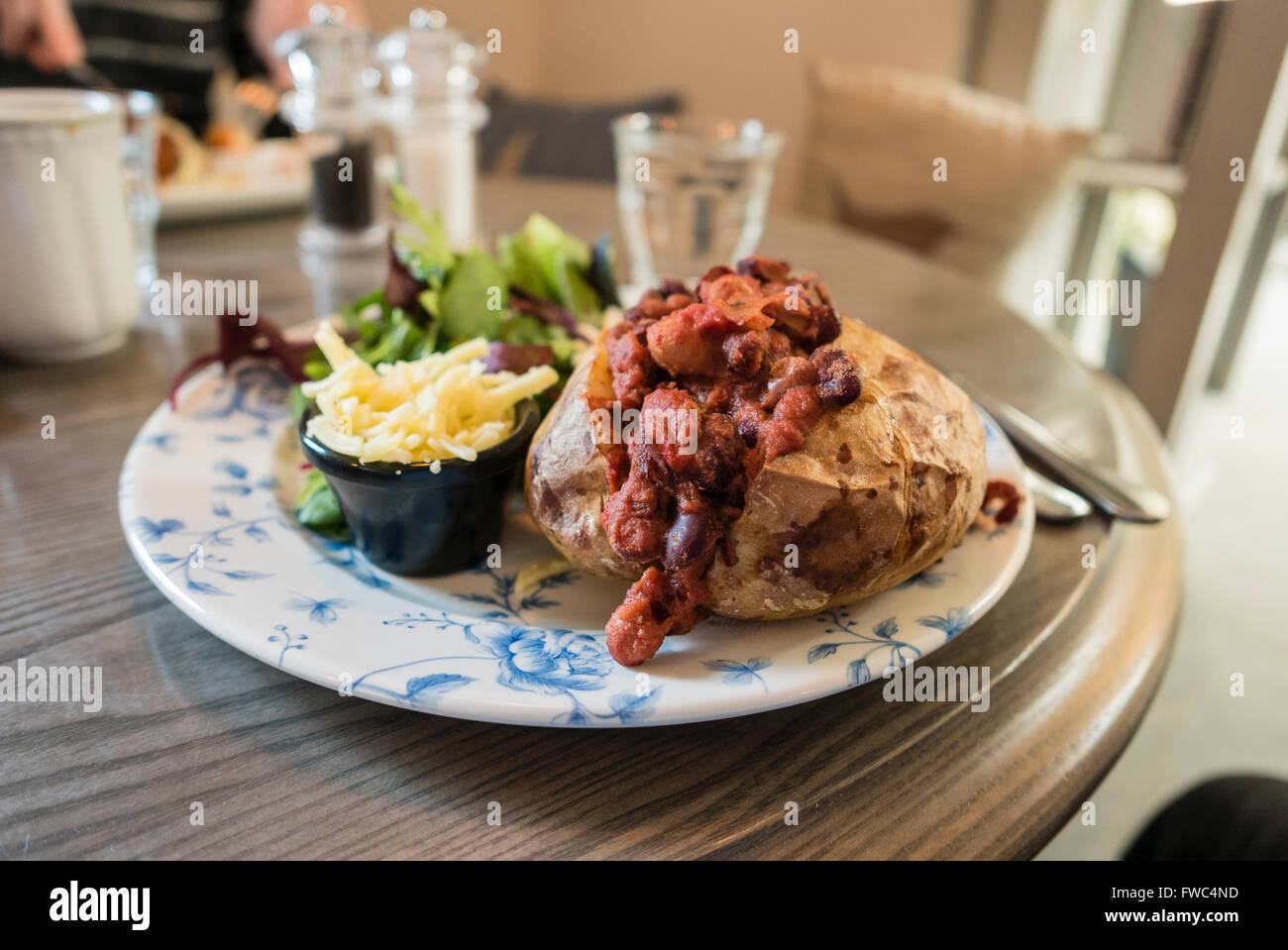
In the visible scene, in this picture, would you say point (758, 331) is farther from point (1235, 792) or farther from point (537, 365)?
point (1235, 792)

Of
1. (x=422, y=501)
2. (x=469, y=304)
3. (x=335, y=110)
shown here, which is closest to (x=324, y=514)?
(x=422, y=501)

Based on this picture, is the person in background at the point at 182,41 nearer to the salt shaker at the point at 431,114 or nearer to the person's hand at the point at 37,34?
the person's hand at the point at 37,34

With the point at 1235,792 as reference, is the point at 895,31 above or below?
above

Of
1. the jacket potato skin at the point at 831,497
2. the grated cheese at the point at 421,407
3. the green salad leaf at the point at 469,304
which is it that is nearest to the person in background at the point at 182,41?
the green salad leaf at the point at 469,304

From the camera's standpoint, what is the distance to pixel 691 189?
140 cm

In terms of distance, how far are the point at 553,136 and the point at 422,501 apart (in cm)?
278

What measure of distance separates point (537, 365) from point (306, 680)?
1.34ft

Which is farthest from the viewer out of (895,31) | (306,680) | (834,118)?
(895,31)

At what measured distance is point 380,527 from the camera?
2.50 ft

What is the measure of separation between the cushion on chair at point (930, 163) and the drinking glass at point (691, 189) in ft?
3.49

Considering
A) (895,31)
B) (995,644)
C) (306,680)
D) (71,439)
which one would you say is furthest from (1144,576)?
(895,31)

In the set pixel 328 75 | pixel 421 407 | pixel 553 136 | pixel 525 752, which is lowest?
pixel 525 752

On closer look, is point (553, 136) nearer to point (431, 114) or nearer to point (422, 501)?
point (431, 114)
